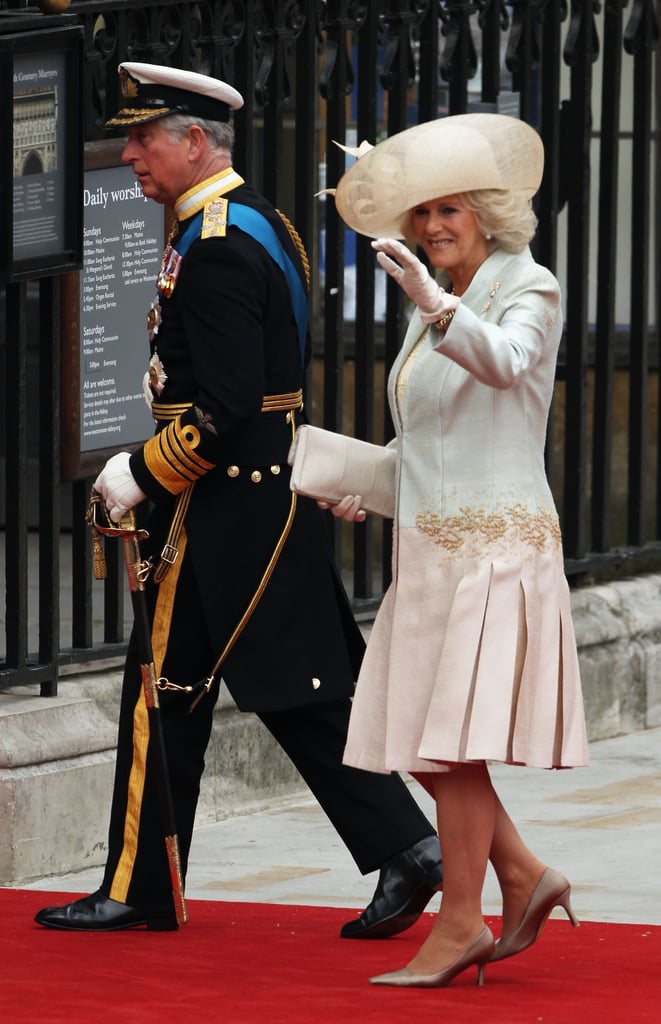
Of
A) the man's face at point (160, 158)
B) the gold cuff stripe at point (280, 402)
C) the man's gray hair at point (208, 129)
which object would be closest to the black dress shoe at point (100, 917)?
the gold cuff stripe at point (280, 402)

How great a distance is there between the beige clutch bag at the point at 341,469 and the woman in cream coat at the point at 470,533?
0.53ft

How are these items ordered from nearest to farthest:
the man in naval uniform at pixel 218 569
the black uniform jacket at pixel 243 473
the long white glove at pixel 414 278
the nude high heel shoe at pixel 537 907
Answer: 1. the long white glove at pixel 414 278
2. the nude high heel shoe at pixel 537 907
3. the black uniform jacket at pixel 243 473
4. the man in naval uniform at pixel 218 569

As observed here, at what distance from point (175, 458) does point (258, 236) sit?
0.53m

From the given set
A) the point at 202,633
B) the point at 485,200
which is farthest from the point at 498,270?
the point at 202,633

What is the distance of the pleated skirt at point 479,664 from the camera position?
16.1 ft

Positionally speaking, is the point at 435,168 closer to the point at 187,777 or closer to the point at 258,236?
the point at 258,236

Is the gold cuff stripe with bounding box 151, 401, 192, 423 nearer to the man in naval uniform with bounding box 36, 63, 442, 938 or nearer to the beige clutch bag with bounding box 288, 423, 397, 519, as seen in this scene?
the man in naval uniform with bounding box 36, 63, 442, 938

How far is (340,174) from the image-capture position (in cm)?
793

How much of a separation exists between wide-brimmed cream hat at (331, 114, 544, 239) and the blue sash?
542 millimetres

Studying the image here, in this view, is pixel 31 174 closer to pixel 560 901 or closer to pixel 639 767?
pixel 560 901

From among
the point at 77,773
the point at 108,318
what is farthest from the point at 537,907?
the point at 108,318

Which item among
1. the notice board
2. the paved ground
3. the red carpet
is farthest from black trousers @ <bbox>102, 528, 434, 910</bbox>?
the notice board

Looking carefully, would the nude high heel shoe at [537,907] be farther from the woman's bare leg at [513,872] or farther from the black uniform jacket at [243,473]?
the black uniform jacket at [243,473]

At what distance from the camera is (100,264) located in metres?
6.79
